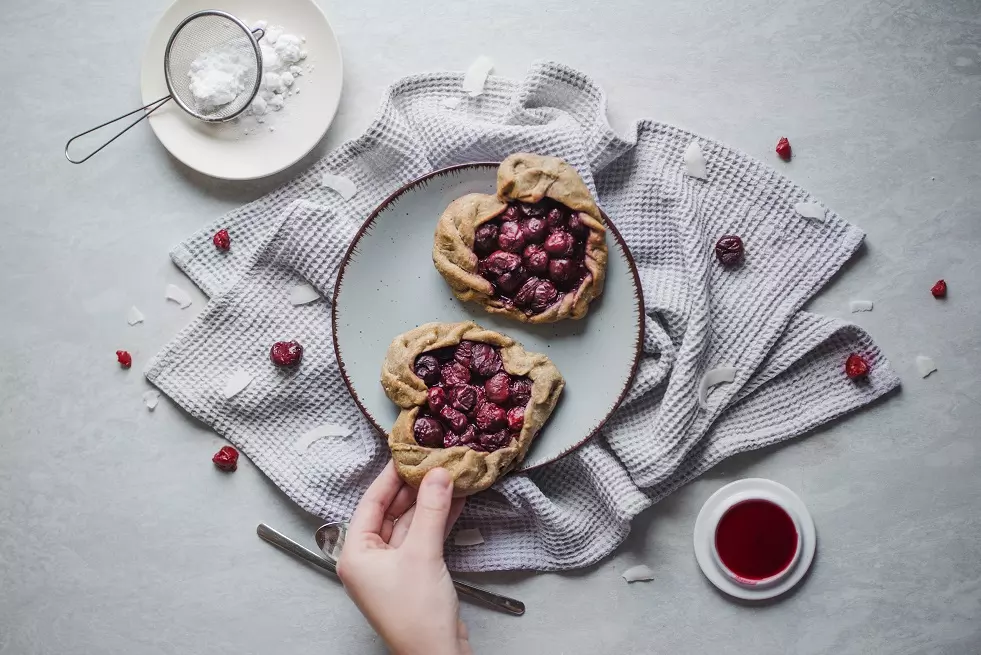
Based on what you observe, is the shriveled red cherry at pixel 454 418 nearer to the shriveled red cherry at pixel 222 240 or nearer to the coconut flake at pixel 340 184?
the coconut flake at pixel 340 184

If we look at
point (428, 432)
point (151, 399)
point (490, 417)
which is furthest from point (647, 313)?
point (151, 399)

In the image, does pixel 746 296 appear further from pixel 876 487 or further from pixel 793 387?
pixel 876 487

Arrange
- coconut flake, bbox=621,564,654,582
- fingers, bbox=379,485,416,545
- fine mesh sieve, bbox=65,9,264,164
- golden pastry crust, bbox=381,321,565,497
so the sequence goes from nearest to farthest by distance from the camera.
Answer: golden pastry crust, bbox=381,321,565,497 < fingers, bbox=379,485,416,545 < fine mesh sieve, bbox=65,9,264,164 < coconut flake, bbox=621,564,654,582

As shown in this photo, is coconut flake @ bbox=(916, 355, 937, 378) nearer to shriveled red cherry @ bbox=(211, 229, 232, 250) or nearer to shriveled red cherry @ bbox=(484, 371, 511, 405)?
shriveled red cherry @ bbox=(484, 371, 511, 405)

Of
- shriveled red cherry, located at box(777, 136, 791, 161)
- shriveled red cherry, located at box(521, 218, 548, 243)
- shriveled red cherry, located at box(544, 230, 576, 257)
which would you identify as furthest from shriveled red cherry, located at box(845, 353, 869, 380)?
shriveled red cherry, located at box(521, 218, 548, 243)

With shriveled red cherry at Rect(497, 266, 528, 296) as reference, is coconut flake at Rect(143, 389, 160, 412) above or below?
below

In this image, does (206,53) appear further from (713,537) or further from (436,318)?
(713,537)

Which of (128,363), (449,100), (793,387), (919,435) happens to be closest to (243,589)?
(128,363)
